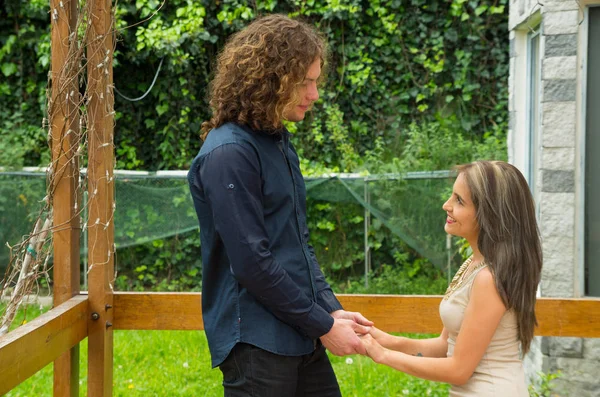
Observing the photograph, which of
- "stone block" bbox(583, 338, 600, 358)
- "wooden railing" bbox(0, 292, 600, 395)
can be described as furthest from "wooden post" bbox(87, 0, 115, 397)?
"stone block" bbox(583, 338, 600, 358)

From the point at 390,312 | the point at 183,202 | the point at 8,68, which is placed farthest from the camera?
the point at 8,68

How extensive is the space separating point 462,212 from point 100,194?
4.43 feet

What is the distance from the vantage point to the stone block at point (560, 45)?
14.9 feet

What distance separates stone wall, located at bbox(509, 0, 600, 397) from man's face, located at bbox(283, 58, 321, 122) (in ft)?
8.54

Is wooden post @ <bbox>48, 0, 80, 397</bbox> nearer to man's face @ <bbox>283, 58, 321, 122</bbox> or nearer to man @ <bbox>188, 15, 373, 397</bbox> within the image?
man @ <bbox>188, 15, 373, 397</bbox>

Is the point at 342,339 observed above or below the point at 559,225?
below

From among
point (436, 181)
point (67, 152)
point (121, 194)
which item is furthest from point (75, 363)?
point (436, 181)

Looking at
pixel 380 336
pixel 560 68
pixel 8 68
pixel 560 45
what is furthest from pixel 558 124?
pixel 8 68

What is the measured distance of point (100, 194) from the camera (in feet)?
9.47

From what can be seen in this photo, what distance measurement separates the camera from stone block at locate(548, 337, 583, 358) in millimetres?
4555

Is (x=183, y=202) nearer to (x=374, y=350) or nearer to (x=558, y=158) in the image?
(x=558, y=158)

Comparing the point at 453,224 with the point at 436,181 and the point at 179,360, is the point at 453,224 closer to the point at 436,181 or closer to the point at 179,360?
the point at 179,360

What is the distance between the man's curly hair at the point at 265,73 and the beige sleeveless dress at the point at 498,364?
2.51ft

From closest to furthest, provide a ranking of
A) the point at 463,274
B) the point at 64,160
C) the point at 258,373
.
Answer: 1. the point at 258,373
2. the point at 463,274
3. the point at 64,160
